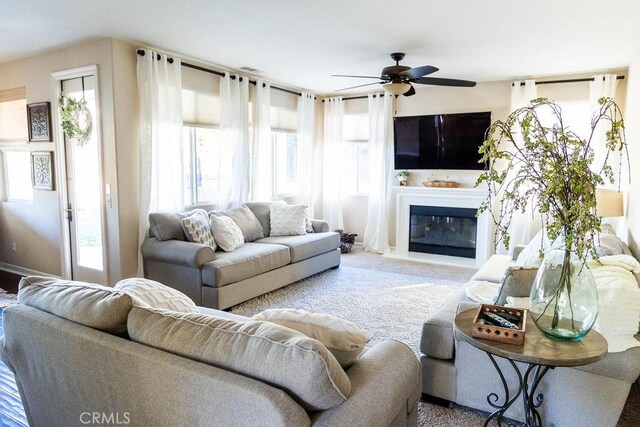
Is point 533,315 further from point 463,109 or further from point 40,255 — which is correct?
point 40,255

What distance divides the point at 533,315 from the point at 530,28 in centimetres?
284

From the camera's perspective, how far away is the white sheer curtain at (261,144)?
226 inches

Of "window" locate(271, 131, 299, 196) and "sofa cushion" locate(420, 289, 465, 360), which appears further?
"window" locate(271, 131, 299, 196)

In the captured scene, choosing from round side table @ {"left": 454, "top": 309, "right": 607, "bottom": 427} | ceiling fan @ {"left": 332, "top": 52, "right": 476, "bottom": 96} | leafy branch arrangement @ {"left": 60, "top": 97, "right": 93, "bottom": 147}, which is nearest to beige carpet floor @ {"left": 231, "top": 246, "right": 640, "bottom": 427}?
round side table @ {"left": 454, "top": 309, "right": 607, "bottom": 427}

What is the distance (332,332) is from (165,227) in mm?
3141

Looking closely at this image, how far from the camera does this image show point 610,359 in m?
1.97

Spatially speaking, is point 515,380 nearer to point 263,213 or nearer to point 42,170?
point 263,213

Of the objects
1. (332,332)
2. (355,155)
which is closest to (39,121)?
(355,155)

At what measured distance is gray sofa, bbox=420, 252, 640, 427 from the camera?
77.5 inches

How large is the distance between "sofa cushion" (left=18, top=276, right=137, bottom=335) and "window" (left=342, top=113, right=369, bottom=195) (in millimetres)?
5760

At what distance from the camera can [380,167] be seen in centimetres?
669

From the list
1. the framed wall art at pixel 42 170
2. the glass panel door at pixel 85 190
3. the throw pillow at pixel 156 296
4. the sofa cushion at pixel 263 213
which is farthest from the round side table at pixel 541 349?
the framed wall art at pixel 42 170

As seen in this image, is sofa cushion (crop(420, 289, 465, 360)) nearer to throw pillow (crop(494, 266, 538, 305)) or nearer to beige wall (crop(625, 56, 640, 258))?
throw pillow (crop(494, 266, 538, 305))

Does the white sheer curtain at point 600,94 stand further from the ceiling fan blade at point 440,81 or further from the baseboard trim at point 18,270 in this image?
the baseboard trim at point 18,270
